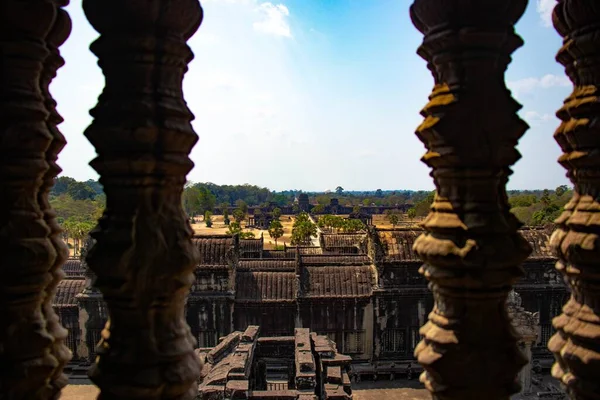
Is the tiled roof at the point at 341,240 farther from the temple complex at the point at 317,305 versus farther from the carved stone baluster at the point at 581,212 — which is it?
the carved stone baluster at the point at 581,212

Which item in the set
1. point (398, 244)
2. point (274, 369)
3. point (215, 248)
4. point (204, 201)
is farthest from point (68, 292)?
point (204, 201)

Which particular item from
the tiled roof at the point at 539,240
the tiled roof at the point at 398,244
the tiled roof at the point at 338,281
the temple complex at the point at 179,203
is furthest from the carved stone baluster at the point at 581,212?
the tiled roof at the point at 539,240

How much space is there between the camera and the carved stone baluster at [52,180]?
367cm

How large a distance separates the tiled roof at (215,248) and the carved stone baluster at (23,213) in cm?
1738

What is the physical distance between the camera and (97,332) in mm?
20547

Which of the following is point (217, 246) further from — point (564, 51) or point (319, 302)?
point (564, 51)

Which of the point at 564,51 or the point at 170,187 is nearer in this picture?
the point at 170,187

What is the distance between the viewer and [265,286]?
72.0ft

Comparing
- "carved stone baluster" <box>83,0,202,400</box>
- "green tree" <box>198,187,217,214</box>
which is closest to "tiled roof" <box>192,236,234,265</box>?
"carved stone baluster" <box>83,0,202,400</box>

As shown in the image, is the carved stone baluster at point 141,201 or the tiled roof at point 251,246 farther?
the tiled roof at point 251,246

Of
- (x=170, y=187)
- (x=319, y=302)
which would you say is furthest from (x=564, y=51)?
(x=319, y=302)

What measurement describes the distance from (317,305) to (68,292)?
1165 centimetres

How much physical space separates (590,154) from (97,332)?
21230 millimetres

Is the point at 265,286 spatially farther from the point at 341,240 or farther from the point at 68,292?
the point at 341,240
